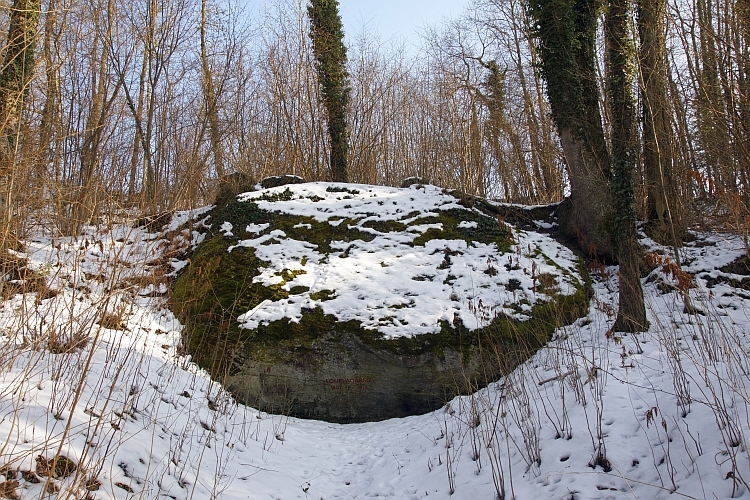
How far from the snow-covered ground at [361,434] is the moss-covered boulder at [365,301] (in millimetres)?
414

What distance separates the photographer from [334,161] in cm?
1310

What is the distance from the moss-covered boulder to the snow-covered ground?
0.41 m

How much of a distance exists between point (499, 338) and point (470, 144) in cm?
953

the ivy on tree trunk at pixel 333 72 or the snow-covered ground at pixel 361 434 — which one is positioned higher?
the ivy on tree trunk at pixel 333 72

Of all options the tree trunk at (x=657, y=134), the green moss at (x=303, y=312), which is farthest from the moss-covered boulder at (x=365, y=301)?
the tree trunk at (x=657, y=134)

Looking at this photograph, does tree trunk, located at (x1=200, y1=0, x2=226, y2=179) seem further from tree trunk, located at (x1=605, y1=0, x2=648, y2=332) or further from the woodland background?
tree trunk, located at (x1=605, y1=0, x2=648, y2=332)

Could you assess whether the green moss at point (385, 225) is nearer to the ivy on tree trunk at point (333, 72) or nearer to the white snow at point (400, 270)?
the white snow at point (400, 270)

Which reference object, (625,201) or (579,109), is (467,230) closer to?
(625,201)

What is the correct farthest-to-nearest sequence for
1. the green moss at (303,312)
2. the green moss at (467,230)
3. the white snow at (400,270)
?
1. the green moss at (467,230)
2. the white snow at (400,270)
3. the green moss at (303,312)

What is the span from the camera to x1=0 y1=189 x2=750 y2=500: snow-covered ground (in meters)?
2.44

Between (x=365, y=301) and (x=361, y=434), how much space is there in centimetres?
178

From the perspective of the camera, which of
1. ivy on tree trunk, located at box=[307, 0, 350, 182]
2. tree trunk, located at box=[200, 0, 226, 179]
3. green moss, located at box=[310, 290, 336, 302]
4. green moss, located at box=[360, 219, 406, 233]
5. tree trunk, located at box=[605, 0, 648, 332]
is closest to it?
tree trunk, located at box=[605, 0, 648, 332]

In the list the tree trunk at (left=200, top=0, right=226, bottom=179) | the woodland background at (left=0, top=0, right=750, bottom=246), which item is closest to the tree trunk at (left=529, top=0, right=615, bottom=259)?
the woodland background at (left=0, top=0, right=750, bottom=246)

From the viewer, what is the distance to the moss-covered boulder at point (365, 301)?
5.38 meters
